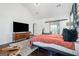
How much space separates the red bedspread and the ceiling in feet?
1.35

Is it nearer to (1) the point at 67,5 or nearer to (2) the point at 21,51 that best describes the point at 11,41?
(2) the point at 21,51

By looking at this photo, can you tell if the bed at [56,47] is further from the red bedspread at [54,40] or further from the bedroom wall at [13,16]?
the bedroom wall at [13,16]

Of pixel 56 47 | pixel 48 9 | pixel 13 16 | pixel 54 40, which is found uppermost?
pixel 48 9

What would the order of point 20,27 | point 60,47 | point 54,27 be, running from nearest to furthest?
1. point 60,47
2. point 54,27
3. point 20,27

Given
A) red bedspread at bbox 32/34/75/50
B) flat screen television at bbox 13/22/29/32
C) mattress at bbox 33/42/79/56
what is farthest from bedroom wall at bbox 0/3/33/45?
mattress at bbox 33/42/79/56

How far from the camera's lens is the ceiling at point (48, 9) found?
1947mm

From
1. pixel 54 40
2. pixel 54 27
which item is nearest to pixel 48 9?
pixel 54 27

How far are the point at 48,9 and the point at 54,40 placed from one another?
636 millimetres

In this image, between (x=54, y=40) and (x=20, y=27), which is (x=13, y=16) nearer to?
(x=20, y=27)

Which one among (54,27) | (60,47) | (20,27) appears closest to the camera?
(60,47)

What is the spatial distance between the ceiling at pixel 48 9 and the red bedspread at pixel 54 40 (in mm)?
411

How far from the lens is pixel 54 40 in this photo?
1.95 metres

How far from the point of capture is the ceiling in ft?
6.39

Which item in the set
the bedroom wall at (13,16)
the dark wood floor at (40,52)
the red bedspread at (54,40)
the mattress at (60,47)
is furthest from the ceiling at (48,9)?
the dark wood floor at (40,52)
